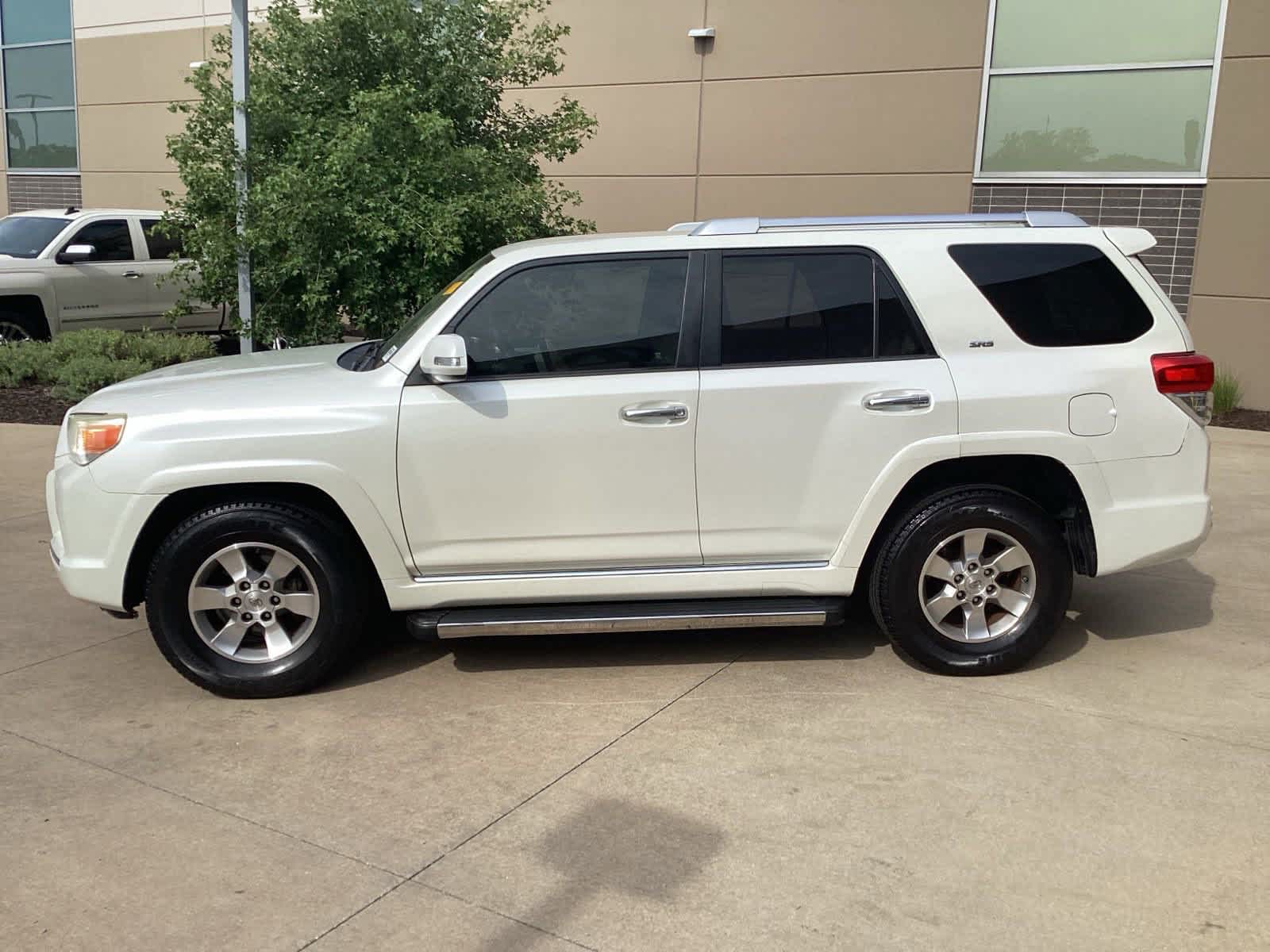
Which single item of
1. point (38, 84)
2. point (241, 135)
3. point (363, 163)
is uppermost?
point (38, 84)

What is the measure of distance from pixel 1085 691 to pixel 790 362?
1795 mm

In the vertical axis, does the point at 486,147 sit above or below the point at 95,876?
above

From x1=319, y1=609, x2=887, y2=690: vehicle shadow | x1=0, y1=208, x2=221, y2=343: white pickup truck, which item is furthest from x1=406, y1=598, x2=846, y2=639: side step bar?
x1=0, y1=208, x2=221, y2=343: white pickup truck

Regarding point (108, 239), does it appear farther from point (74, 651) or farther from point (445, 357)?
point (445, 357)

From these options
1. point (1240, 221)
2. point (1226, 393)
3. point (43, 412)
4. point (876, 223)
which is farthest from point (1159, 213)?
point (43, 412)

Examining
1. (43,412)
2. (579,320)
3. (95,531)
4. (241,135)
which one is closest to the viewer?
(95,531)

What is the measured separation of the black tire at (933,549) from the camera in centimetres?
468

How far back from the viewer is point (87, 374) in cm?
1059

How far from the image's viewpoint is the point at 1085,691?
4672mm

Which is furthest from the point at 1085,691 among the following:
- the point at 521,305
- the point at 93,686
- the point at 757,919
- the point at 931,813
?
the point at 93,686

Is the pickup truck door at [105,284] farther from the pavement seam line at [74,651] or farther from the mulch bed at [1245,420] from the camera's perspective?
the mulch bed at [1245,420]

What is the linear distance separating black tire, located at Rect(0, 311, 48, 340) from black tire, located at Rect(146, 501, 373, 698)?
9262 millimetres

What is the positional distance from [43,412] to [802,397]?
8.54m

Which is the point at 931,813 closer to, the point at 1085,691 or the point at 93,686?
the point at 1085,691
